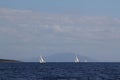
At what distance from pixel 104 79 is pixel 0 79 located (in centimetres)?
2153

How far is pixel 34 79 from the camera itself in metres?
81.0

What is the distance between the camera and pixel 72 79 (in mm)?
82062

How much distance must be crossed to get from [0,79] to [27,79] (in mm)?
5500

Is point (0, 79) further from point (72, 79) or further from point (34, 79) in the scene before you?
point (72, 79)

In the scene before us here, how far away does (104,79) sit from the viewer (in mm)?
81875

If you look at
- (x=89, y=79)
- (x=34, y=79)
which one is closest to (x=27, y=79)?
(x=34, y=79)

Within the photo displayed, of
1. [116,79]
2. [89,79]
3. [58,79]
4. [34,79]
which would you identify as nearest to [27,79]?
[34,79]

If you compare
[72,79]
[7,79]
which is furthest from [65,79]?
[7,79]

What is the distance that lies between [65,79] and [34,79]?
21.2ft

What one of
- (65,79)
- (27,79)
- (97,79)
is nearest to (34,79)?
(27,79)

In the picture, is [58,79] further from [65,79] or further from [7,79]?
[7,79]

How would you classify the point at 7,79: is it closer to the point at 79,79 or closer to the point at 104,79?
the point at 79,79

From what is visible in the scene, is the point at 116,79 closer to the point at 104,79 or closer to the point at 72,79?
the point at 104,79

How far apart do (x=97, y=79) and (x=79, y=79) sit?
374 cm
